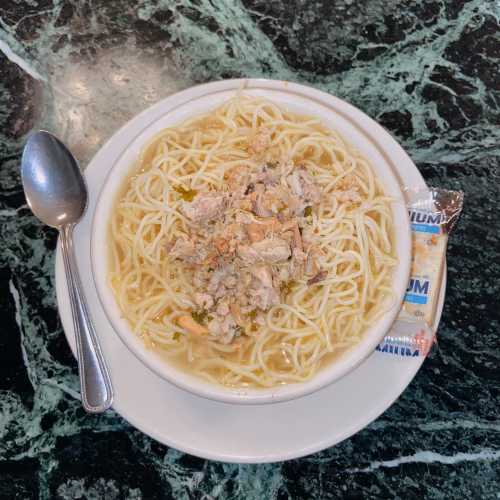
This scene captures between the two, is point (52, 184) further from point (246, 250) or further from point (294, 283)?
point (294, 283)

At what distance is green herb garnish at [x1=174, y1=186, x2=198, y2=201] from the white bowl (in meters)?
0.27

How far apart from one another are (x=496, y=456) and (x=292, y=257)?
164 centimetres

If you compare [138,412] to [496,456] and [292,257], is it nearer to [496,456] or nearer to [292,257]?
[292,257]

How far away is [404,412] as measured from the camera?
282 centimetres

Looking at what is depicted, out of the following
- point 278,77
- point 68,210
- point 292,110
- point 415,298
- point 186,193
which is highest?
point 292,110

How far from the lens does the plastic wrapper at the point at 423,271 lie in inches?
98.1

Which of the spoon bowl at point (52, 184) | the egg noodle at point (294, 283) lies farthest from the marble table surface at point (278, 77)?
the egg noodle at point (294, 283)

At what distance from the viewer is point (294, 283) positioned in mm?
2354

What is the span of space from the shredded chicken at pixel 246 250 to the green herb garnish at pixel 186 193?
126mm

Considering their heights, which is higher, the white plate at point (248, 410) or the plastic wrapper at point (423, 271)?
the plastic wrapper at point (423, 271)

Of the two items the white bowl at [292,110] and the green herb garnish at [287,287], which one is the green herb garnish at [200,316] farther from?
the green herb garnish at [287,287]

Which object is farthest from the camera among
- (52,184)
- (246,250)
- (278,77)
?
(278,77)

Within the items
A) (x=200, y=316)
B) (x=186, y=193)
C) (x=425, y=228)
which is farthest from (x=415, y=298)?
(x=186, y=193)

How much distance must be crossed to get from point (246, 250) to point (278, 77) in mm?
1556
